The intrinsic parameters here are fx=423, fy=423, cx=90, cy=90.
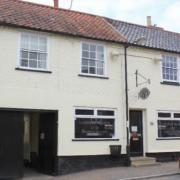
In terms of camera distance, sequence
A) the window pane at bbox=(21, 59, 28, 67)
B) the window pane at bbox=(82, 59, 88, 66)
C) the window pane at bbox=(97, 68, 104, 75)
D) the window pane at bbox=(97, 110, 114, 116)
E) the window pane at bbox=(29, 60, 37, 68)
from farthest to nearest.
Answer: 1. the window pane at bbox=(97, 68, 104, 75)
2. the window pane at bbox=(97, 110, 114, 116)
3. the window pane at bbox=(82, 59, 88, 66)
4. the window pane at bbox=(29, 60, 37, 68)
5. the window pane at bbox=(21, 59, 28, 67)

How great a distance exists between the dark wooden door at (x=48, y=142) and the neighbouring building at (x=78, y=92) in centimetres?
4

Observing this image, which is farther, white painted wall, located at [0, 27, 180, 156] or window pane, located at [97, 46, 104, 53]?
window pane, located at [97, 46, 104, 53]

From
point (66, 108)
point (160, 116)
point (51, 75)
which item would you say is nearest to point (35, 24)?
point (51, 75)

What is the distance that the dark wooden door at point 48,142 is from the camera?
1731 cm

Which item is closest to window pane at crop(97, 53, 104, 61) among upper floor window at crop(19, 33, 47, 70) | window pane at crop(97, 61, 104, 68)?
window pane at crop(97, 61, 104, 68)

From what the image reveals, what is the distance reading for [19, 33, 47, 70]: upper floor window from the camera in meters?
16.9

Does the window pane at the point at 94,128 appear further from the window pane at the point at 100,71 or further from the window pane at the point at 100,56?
the window pane at the point at 100,56

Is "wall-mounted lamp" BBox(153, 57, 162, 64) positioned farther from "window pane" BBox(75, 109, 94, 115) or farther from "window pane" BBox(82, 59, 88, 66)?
"window pane" BBox(75, 109, 94, 115)

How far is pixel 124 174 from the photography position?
16500 mm

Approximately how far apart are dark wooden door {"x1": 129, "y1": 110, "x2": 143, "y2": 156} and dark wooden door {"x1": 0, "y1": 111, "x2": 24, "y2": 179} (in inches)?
232

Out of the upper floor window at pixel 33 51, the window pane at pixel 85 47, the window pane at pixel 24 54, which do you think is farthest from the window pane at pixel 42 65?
the window pane at pixel 85 47

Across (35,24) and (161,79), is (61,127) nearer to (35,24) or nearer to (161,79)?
(35,24)

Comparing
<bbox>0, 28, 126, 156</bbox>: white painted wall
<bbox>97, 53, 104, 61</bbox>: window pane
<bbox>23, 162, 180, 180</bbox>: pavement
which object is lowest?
<bbox>23, 162, 180, 180</bbox>: pavement

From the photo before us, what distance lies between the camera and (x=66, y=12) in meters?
20.8
